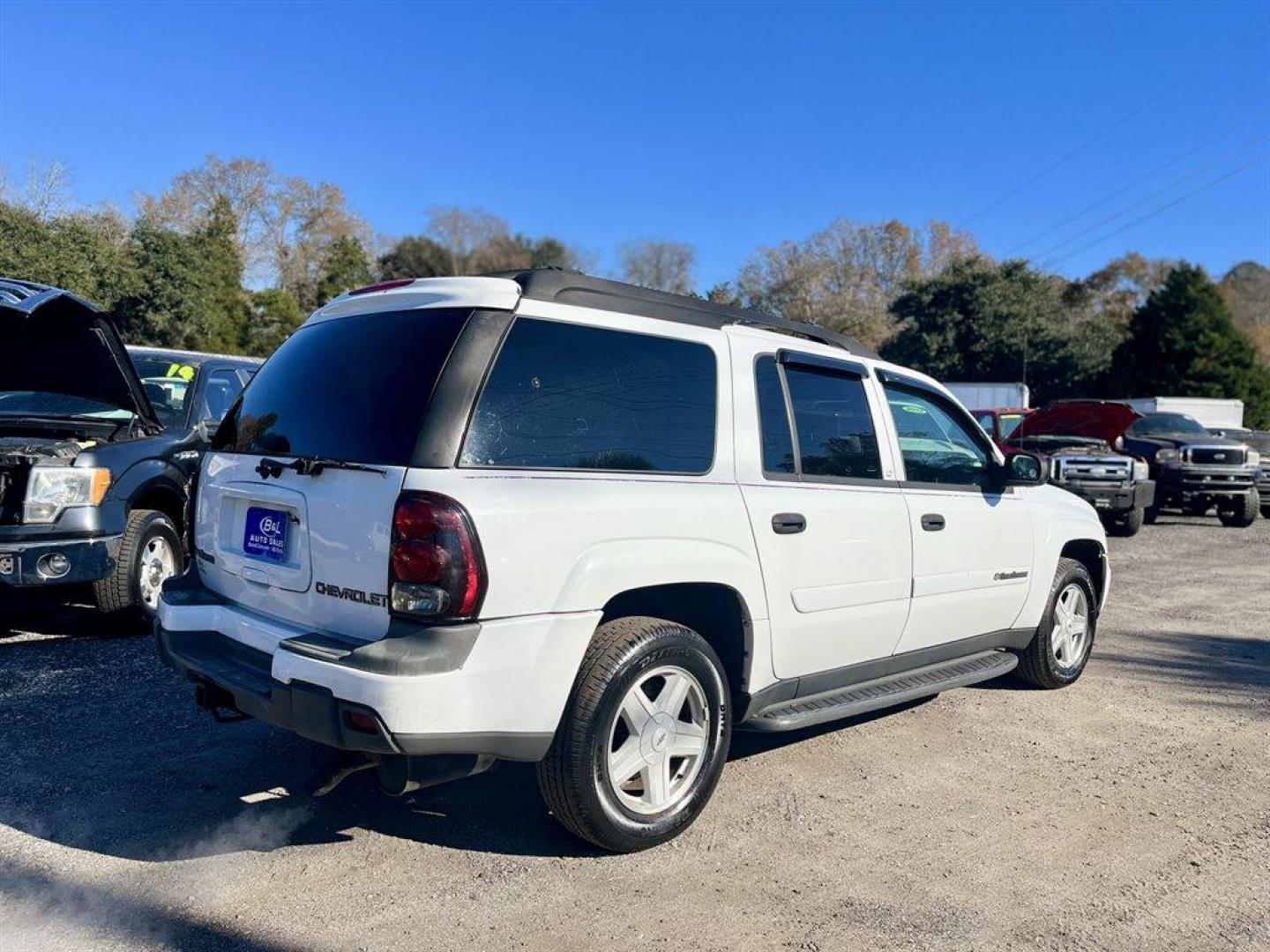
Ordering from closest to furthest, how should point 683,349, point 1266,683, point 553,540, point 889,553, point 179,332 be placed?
1. point 553,540
2. point 683,349
3. point 889,553
4. point 1266,683
5. point 179,332

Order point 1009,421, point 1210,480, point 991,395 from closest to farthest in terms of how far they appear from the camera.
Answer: point 1210,480
point 1009,421
point 991,395

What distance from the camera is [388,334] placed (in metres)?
3.42

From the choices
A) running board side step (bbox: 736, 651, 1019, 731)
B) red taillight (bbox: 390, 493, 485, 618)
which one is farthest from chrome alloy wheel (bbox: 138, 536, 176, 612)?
running board side step (bbox: 736, 651, 1019, 731)

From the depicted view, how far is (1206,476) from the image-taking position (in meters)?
15.0

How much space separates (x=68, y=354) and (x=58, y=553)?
5.43ft

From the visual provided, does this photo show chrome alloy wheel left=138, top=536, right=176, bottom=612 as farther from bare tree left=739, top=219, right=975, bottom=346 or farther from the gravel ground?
bare tree left=739, top=219, right=975, bottom=346

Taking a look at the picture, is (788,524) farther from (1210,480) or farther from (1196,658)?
(1210,480)

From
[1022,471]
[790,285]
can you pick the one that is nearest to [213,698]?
[1022,471]

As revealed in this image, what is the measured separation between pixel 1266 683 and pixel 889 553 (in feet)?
10.9

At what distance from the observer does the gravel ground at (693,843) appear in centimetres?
298

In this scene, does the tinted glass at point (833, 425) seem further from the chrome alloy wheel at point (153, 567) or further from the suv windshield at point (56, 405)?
the suv windshield at point (56, 405)

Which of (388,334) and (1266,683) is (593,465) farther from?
(1266,683)

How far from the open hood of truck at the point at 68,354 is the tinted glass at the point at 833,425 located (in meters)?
4.63

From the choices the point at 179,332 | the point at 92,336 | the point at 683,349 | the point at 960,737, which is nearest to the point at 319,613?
the point at 683,349
